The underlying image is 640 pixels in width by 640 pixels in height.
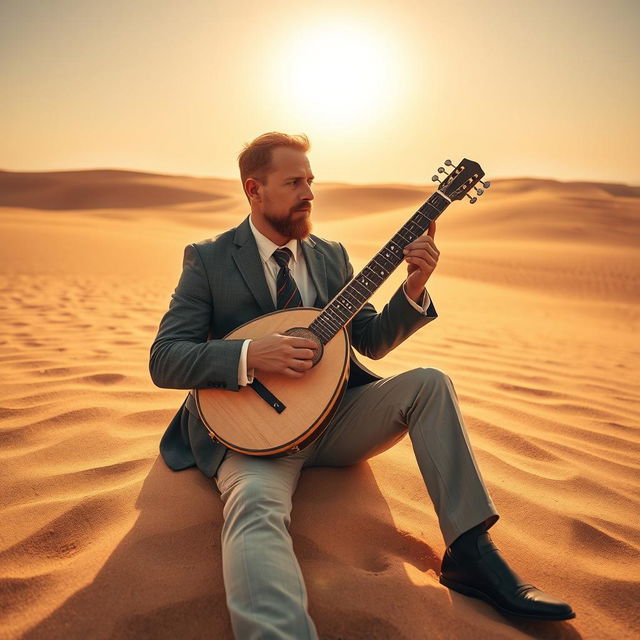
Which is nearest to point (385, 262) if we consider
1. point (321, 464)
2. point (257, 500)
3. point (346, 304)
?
point (346, 304)

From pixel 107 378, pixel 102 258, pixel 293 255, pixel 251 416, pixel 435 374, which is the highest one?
pixel 293 255

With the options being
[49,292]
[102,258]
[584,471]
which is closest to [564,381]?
[584,471]

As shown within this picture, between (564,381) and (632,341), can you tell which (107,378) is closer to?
(564,381)

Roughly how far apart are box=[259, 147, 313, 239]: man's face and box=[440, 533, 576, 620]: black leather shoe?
1681 mm

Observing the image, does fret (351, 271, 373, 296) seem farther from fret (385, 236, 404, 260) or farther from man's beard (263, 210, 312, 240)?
man's beard (263, 210, 312, 240)

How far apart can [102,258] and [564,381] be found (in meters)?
11.4

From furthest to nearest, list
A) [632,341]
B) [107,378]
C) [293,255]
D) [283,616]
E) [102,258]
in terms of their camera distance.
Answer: [102,258], [632,341], [107,378], [293,255], [283,616]

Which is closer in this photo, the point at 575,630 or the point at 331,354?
the point at 575,630

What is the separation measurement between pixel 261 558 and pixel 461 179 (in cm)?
181

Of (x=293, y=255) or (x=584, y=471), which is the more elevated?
(x=293, y=255)

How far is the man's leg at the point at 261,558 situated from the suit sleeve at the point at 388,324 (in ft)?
2.86

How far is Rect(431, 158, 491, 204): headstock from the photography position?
2.53 m

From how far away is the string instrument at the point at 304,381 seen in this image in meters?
2.20

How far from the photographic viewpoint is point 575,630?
1973mm
